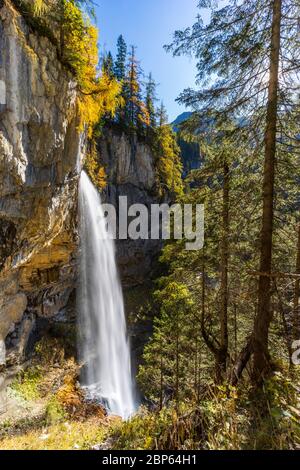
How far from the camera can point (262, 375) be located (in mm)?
4781

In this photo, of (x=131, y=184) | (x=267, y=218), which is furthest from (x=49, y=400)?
(x=131, y=184)

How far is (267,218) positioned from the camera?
5238mm

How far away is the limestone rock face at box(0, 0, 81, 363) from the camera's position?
6.72 metres

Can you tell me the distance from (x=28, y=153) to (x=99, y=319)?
44.5 feet

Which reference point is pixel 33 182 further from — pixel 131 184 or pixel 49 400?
pixel 131 184

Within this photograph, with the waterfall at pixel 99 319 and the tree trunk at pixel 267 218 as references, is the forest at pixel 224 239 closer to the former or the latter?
the tree trunk at pixel 267 218

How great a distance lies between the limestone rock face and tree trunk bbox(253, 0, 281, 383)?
6.03 meters

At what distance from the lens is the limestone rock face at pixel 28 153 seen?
6.72 metres

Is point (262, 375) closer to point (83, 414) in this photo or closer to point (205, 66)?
point (205, 66)

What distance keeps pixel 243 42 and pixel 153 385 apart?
1519 cm
